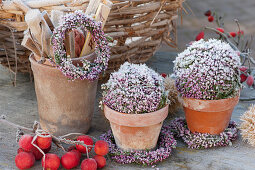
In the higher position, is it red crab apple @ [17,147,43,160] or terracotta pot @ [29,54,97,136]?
terracotta pot @ [29,54,97,136]

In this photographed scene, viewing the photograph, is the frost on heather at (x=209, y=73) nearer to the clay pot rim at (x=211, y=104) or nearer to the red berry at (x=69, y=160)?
the clay pot rim at (x=211, y=104)

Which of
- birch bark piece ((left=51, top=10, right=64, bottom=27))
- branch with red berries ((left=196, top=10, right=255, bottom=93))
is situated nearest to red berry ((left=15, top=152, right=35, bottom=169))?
birch bark piece ((left=51, top=10, right=64, bottom=27))

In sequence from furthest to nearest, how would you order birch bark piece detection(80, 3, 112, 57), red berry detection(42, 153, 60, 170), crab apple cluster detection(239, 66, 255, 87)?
crab apple cluster detection(239, 66, 255, 87)
birch bark piece detection(80, 3, 112, 57)
red berry detection(42, 153, 60, 170)

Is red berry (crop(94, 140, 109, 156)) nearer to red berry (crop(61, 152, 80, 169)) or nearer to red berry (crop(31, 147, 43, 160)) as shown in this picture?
red berry (crop(61, 152, 80, 169))

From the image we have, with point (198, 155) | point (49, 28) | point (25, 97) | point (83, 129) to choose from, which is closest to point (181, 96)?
point (198, 155)

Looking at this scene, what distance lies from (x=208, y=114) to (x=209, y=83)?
5.0 inches

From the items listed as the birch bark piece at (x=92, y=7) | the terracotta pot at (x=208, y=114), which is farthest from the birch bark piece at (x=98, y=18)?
the terracotta pot at (x=208, y=114)

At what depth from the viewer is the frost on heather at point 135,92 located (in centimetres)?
116

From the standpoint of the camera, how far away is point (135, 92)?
117 centimetres

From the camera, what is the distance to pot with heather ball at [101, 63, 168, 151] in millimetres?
1159

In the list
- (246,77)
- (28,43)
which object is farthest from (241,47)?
(28,43)

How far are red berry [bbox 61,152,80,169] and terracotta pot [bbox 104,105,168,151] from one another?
17 cm

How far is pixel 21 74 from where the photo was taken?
1.95m

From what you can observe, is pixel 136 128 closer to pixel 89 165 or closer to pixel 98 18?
pixel 89 165
